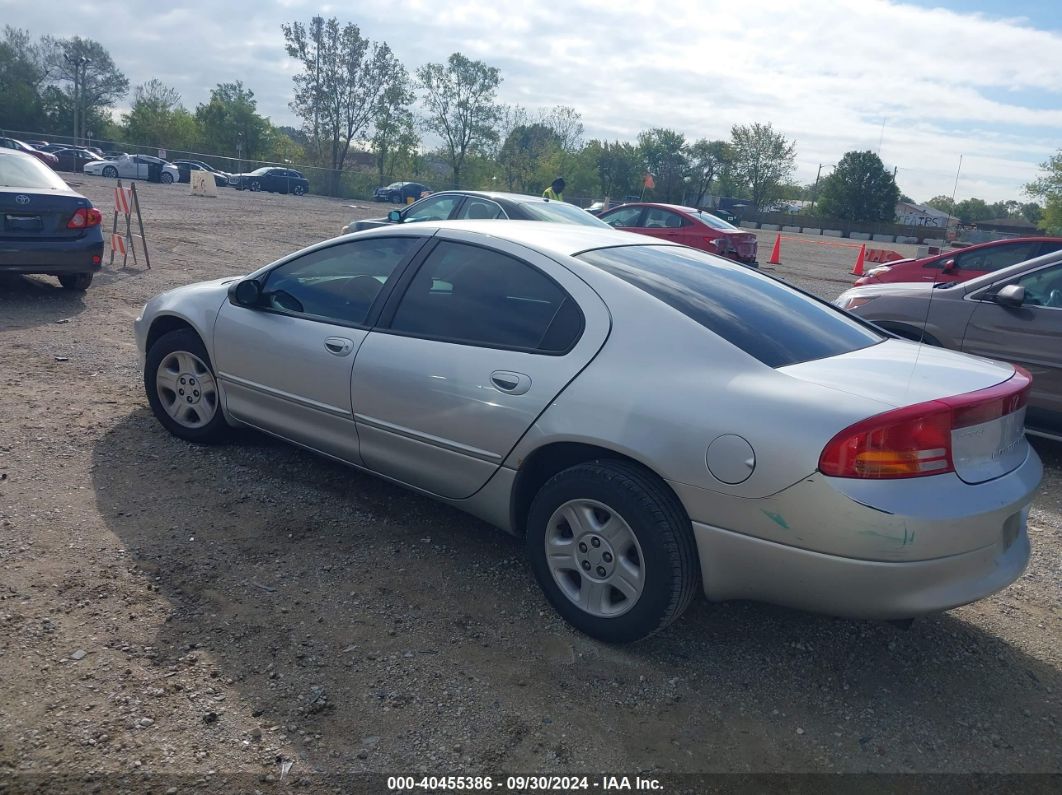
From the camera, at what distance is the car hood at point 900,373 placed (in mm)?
2766

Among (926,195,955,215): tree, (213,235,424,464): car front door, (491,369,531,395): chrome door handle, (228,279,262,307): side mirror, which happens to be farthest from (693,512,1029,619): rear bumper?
(926,195,955,215): tree

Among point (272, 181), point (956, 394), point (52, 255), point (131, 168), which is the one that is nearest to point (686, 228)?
point (52, 255)

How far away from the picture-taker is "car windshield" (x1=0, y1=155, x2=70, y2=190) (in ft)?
26.7

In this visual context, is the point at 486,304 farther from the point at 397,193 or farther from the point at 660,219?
the point at 397,193

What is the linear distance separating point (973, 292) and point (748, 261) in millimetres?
11020

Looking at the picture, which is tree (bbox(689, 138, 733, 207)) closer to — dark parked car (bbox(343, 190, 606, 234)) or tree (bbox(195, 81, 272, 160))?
tree (bbox(195, 81, 272, 160))

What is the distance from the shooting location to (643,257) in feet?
12.2

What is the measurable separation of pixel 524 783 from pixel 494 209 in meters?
8.58

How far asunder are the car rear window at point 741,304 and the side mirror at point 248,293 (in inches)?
75.1

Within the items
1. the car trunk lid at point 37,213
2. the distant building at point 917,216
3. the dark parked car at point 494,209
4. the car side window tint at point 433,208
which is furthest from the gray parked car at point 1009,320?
the distant building at point 917,216

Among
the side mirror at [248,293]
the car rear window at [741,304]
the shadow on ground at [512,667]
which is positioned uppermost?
the car rear window at [741,304]

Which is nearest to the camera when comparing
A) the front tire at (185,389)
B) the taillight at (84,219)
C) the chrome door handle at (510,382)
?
the chrome door handle at (510,382)

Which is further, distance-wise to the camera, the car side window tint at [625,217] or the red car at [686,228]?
the car side window tint at [625,217]

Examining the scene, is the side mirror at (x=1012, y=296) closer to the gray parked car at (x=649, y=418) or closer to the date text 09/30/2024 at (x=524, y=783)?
the gray parked car at (x=649, y=418)
